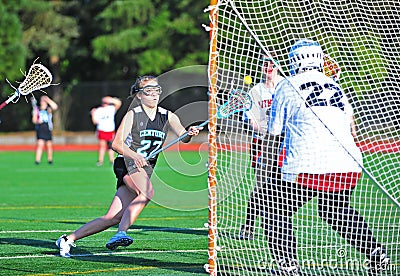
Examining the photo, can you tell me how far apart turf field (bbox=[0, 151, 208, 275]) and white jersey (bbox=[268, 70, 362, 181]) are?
4.57ft

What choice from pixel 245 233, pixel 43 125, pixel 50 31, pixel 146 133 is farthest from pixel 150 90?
pixel 50 31

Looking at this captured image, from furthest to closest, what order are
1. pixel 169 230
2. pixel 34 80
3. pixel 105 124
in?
pixel 105 124 < pixel 169 230 < pixel 34 80

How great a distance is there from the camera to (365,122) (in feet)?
29.4

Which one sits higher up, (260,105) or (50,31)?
(50,31)

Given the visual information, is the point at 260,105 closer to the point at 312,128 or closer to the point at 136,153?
the point at 136,153

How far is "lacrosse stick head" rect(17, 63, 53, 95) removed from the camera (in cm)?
813

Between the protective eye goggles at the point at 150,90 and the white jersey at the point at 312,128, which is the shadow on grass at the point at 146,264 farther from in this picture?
the protective eye goggles at the point at 150,90

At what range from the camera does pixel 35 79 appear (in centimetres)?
820

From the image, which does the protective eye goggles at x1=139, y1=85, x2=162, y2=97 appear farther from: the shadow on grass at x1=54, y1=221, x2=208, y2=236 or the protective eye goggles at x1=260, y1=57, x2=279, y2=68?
the shadow on grass at x1=54, y1=221, x2=208, y2=236

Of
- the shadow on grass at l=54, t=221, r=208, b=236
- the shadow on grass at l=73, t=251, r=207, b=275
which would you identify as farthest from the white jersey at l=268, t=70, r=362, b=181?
the shadow on grass at l=54, t=221, r=208, b=236

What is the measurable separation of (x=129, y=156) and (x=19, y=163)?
17390 mm

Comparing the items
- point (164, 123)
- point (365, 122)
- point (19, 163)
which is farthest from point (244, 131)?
point (19, 163)

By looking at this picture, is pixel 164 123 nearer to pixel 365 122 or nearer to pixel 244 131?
pixel 244 131

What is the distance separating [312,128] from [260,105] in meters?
1.63
